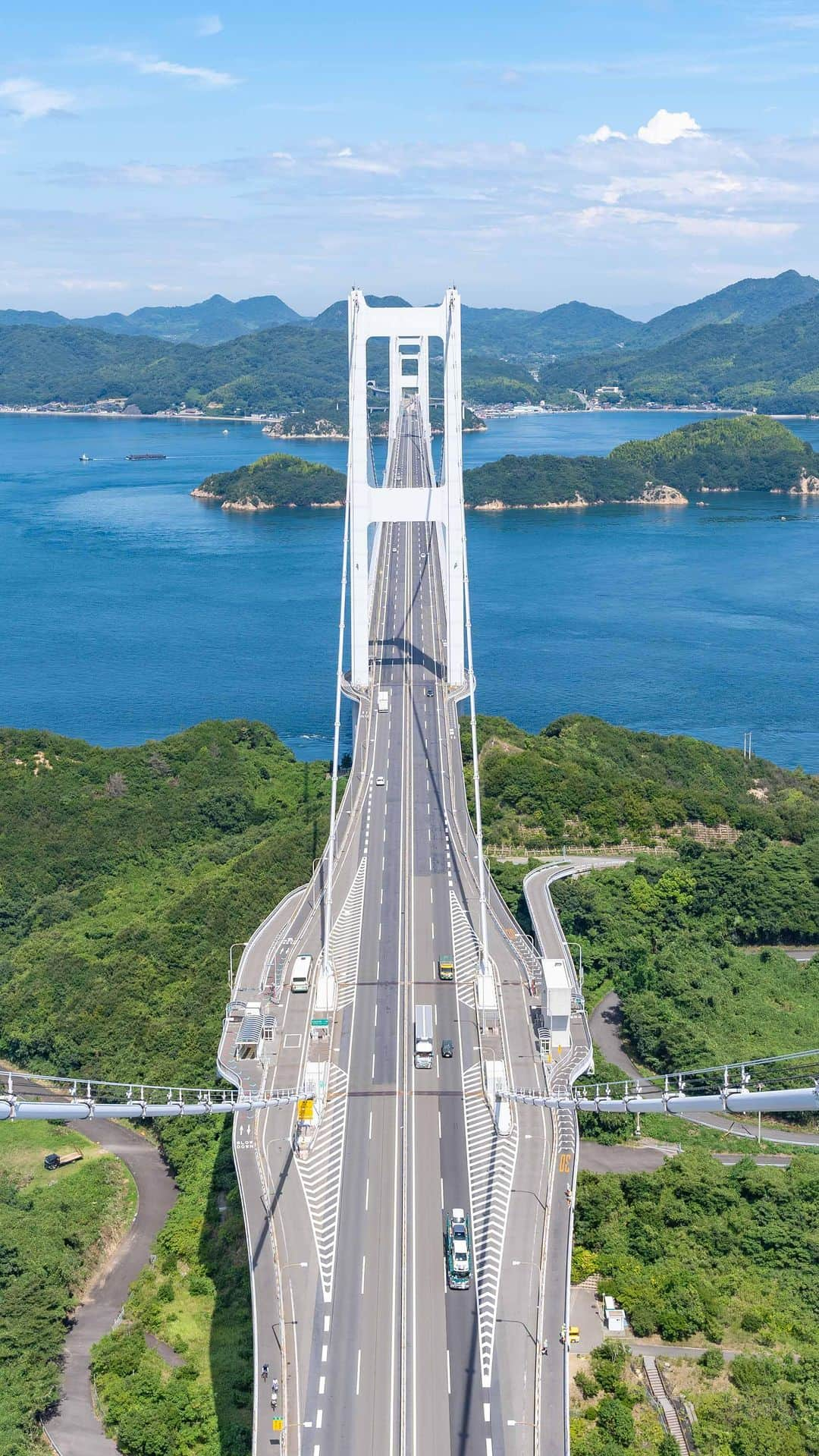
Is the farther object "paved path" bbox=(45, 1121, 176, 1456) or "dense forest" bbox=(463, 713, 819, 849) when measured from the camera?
"dense forest" bbox=(463, 713, 819, 849)

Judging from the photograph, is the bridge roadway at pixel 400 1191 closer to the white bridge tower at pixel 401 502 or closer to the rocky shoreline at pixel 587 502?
the white bridge tower at pixel 401 502

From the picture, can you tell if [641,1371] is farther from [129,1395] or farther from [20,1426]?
[20,1426]

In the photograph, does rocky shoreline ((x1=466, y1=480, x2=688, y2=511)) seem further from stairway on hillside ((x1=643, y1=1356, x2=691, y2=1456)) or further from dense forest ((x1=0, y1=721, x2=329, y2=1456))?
stairway on hillside ((x1=643, y1=1356, x2=691, y2=1456))

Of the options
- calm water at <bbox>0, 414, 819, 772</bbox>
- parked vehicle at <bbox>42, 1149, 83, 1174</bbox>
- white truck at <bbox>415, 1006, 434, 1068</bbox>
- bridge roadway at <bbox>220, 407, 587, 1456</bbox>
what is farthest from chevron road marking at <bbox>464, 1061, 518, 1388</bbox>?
calm water at <bbox>0, 414, 819, 772</bbox>

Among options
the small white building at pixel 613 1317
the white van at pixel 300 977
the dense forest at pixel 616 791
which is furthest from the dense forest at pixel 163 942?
the dense forest at pixel 616 791

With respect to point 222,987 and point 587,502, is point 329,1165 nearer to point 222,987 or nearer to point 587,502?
point 222,987

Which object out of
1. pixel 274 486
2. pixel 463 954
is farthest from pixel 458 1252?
pixel 274 486

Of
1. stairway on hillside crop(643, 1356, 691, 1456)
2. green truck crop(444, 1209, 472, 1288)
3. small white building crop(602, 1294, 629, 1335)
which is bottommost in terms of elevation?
stairway on hillside crop(643, 1356, 691, 1456)
